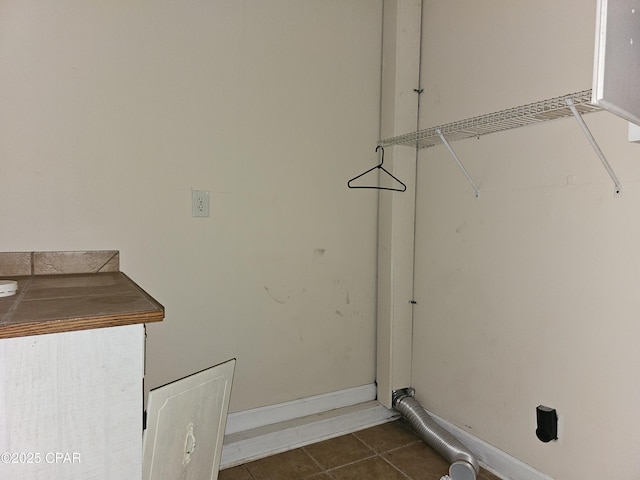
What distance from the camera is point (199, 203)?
6.25ft

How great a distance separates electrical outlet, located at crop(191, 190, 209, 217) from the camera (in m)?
1.89

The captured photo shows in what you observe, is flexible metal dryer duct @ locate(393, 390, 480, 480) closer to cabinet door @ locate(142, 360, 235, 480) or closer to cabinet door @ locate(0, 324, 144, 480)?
cabinet door @ locate(142, 360, 235, 480)

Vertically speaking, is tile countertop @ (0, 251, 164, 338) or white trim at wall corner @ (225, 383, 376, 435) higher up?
tile countertop @ (0, 251, 164, 338)

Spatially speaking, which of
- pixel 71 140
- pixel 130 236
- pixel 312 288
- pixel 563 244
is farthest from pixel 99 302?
pixel 563 244

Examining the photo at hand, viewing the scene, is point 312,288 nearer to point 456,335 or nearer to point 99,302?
point 456,335

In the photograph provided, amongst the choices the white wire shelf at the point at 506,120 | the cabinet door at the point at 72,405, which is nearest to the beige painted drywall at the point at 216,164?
the white wire shelf at the point at 506,120

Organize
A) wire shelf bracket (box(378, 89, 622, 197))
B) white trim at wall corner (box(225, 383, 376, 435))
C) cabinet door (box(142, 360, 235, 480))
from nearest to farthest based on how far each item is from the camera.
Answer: cabinet door (box(142, 360, 235, 480))
wire shelf bracket (box(378, 89, 622, 197))
white trim at wall corner (box(225, 383, 376, 435))

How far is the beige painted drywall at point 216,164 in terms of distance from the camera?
1610 mm

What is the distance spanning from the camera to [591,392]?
4.99 ft

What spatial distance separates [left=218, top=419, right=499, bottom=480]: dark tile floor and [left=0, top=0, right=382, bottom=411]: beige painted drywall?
0.30m

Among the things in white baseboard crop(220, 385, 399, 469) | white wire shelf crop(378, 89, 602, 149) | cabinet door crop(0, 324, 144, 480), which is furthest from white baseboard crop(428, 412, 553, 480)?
cabinet door crop(0, 324, 144, 480)

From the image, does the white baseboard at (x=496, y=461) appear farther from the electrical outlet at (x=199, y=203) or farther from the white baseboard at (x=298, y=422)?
the electrical outlet at (x=199, y=203)

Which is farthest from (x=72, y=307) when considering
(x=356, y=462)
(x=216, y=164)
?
(x=356, y=462)

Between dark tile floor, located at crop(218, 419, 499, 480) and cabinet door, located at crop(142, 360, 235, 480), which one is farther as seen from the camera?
dark tile floor, located at crop(218, 419, 499, 480)
